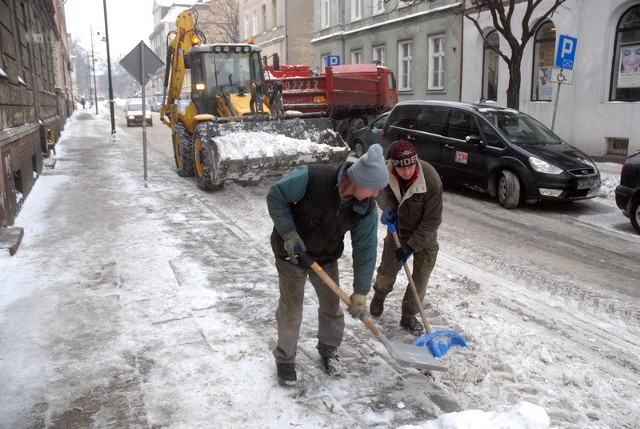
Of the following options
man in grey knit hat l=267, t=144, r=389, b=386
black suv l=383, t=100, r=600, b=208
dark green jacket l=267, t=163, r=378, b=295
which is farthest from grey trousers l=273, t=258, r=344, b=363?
black suv l=383, t=100, r=600, b=208

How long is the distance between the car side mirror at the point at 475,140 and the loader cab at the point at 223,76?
14.0 feet

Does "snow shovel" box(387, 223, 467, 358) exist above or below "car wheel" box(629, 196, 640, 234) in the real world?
below

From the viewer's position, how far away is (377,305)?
468cm

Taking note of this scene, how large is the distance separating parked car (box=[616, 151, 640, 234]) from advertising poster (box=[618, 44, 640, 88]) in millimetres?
7685

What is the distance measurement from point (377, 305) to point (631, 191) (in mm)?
4984

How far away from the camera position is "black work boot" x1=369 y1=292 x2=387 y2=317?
4.65 m

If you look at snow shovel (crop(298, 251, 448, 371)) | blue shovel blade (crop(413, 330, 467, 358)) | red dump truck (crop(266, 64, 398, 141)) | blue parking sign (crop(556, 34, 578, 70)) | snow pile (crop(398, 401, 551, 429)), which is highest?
blue parking sign (crop(556, 34, 578, 70))

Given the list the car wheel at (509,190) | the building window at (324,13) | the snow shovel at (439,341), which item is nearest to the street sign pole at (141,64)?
the car wheel at (509,190)

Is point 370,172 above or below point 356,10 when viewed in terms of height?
below

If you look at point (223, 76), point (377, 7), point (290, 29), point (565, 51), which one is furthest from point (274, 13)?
point (565, 51)

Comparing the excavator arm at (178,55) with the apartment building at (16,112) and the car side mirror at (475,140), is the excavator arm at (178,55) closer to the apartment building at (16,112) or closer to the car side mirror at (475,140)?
the apartment building at (16,112)

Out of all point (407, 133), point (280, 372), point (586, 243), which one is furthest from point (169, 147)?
point (280, 372)

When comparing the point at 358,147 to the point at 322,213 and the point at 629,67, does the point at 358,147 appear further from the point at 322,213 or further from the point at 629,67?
the point at 322,213

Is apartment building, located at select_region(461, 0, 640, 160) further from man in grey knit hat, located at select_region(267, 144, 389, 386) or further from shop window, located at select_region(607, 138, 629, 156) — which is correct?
man in grey knit hat, located at select_region(267, 144, 389, 386)
